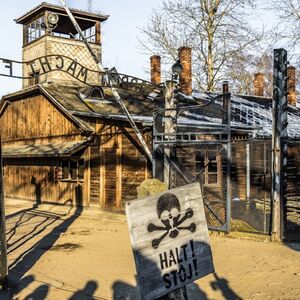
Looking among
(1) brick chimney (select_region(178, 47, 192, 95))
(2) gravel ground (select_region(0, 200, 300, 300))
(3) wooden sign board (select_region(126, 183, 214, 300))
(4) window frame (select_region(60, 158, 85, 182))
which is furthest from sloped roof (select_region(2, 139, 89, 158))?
(3) wooden sign board (select_region(126, 183, 214, 300))

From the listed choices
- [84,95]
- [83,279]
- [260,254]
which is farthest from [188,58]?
[83,279]

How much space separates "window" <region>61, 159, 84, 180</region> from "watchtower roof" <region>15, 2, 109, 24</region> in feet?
31.2

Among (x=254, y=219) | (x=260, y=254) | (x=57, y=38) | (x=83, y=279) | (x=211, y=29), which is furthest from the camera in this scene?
(x=211, y=29)

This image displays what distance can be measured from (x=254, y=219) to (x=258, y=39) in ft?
69.7

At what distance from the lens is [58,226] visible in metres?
14.0

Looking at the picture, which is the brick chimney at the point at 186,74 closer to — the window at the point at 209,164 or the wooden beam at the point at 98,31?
the wooden beam at the point at 98,31

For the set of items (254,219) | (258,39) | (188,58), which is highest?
(258,39)

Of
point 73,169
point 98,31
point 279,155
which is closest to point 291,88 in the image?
point 98,31

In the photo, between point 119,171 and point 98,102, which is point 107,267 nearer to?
point 119,171

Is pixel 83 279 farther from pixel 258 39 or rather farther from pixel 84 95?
pixel 258 39

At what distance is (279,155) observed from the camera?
1057cm

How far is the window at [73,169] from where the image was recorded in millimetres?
17972

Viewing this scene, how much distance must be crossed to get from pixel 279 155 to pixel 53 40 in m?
16.1

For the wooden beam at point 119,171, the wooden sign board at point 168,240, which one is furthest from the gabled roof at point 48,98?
the wooden sign board at point 168,240
